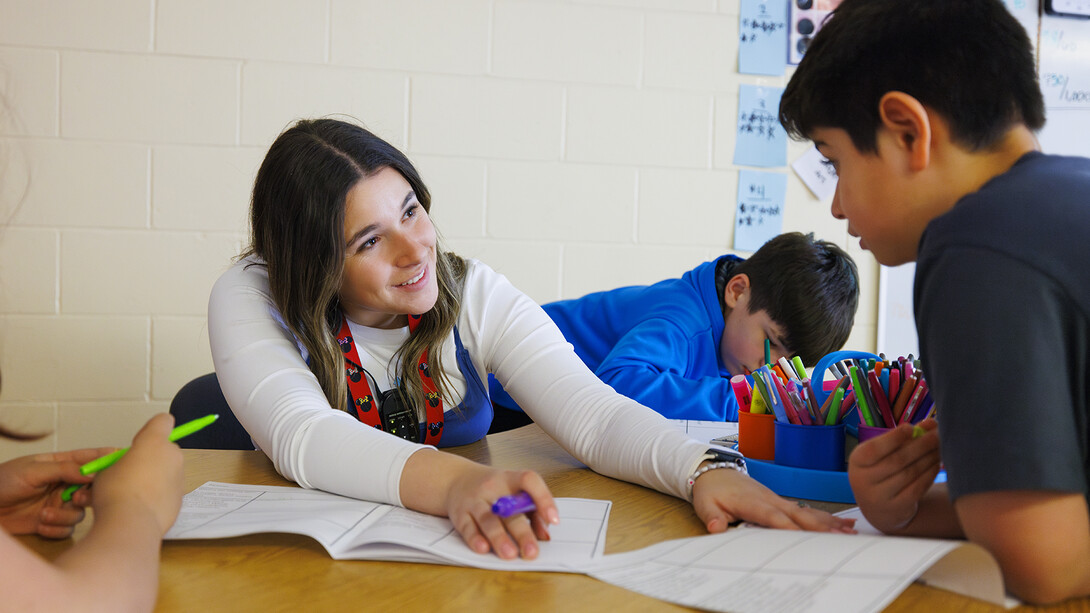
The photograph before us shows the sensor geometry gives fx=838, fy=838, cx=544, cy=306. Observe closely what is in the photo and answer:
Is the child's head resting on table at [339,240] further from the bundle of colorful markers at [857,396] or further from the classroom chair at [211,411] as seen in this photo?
the bundle of colorful markers at [857,396]

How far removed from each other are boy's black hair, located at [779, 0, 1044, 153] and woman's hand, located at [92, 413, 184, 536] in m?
0.60

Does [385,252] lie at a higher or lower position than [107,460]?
higher

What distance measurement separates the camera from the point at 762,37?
230cm

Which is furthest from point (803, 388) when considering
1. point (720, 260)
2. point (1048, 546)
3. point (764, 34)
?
point (764, 34)

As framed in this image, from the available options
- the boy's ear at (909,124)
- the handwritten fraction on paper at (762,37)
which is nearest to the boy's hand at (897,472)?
the boy's ear at (909,124)

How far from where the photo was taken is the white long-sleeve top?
84cm

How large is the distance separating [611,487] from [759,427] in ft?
0.55

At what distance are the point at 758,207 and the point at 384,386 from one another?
1.45 m

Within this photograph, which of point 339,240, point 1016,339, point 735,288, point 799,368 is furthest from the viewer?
point 735,288


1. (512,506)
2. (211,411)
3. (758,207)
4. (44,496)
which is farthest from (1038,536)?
(758,207)

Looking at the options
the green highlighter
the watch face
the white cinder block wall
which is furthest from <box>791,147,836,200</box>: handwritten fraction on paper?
the green highlighter

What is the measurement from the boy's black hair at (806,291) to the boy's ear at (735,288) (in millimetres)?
16

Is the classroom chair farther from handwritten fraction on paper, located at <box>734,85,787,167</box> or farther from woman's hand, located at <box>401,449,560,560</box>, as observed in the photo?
handwritten fraction on paper, located at <box>734,85,787,167</box>

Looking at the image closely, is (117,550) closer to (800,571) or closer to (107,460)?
(107,460)
